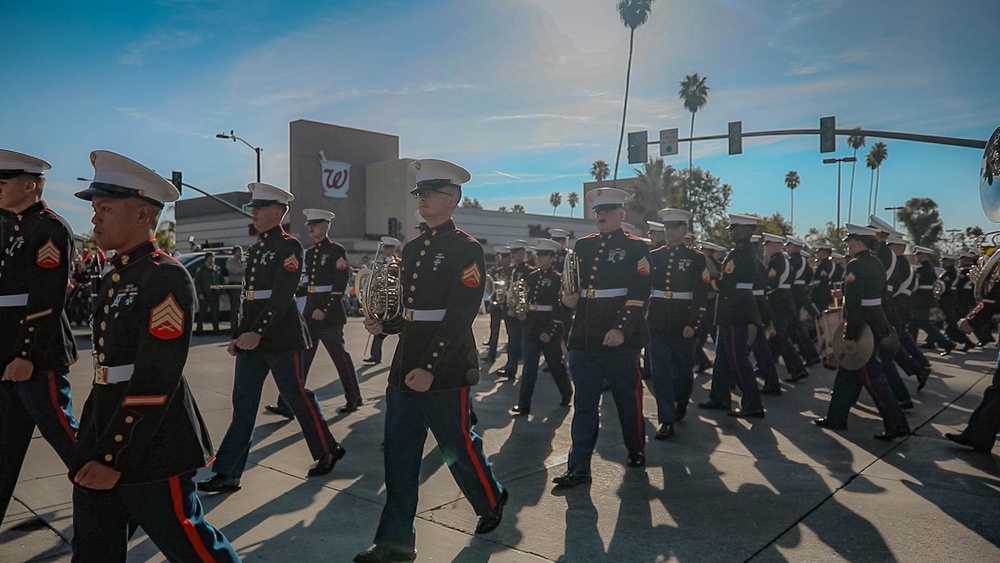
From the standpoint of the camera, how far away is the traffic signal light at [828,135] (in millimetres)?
22000

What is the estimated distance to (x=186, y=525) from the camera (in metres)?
2.73

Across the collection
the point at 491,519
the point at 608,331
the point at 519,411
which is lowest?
the point at 519,411

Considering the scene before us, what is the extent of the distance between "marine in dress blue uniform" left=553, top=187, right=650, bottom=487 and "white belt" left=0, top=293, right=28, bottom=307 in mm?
3641

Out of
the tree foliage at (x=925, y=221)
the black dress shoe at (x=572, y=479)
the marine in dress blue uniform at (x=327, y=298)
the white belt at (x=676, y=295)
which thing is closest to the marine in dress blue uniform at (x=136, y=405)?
the black dress shoe at (x=572, y=479)

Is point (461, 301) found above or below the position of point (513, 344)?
above

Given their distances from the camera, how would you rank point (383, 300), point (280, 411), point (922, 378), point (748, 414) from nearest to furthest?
point (383, 300)
point (280, 411)
point (748, 414)
point (922, 378)

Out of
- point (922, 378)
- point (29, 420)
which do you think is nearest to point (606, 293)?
point (29, 420)

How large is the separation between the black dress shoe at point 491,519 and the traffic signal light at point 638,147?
71.2 ft

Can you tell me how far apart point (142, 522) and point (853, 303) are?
658cm

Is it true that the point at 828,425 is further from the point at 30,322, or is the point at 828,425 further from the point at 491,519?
the point at 30,322

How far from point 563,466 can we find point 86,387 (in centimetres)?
688

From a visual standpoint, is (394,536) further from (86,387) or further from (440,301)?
(86,387)

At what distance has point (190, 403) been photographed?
9.66ft

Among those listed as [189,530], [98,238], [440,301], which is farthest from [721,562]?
[98,238]
